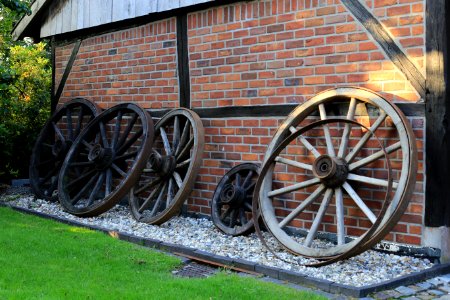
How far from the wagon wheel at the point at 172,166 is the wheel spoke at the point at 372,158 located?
1.88 metres

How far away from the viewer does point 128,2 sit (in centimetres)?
777

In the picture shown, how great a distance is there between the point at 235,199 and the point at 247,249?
78 centimetres

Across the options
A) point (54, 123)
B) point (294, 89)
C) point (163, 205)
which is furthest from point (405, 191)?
point (54, 123)

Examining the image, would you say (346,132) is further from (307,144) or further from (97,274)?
(97,274)

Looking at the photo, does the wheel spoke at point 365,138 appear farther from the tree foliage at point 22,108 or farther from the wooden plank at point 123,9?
the tree foliage at point 22,108

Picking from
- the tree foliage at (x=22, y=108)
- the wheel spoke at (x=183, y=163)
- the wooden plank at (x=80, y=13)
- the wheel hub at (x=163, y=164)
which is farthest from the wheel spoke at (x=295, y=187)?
the tree foliage at (x=22, y=108)

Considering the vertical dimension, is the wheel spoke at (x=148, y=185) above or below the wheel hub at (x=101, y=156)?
below

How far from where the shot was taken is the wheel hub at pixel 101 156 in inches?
282

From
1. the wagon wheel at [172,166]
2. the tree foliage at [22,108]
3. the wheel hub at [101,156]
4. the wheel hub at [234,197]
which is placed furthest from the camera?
the tree foliage at [22,108]

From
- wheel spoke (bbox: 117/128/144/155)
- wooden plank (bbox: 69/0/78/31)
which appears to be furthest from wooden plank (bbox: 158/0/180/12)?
wooden plank (bbox: 69/0/78/31)

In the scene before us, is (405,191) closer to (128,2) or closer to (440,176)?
(440,176)

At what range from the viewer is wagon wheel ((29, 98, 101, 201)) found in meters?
8.26

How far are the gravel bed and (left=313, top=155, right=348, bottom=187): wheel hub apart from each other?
662mm

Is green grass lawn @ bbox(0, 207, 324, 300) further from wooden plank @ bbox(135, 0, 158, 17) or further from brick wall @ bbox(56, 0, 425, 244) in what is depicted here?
wooden plank @ bbox(135, 0, 158, 17)
